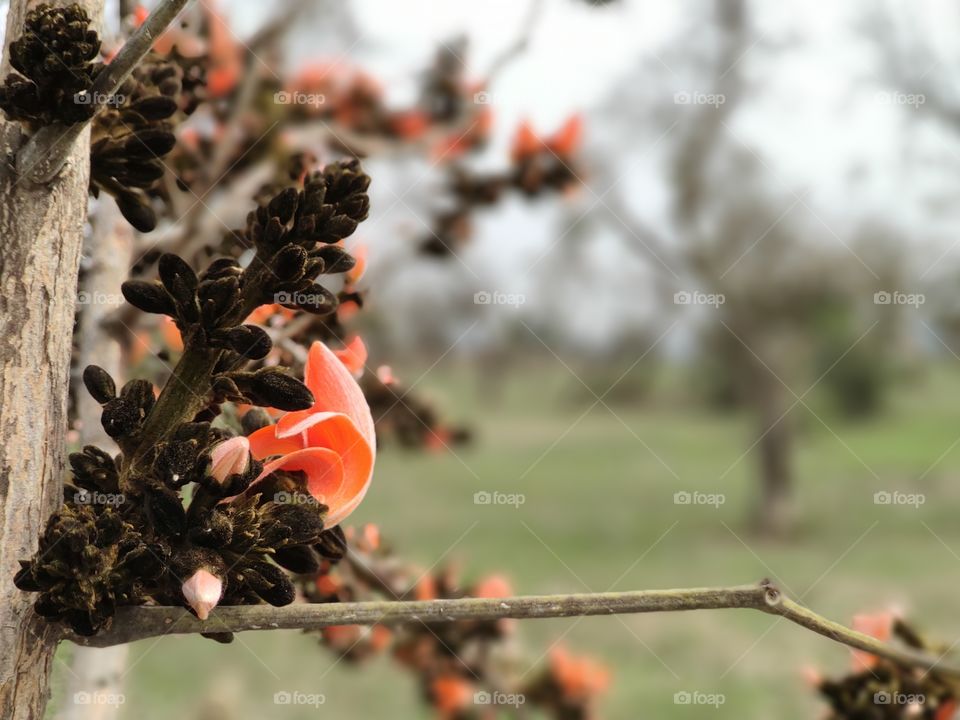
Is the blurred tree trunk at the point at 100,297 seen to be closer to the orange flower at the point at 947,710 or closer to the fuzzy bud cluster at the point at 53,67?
the fuzzy bud cluster at the point at 53,67

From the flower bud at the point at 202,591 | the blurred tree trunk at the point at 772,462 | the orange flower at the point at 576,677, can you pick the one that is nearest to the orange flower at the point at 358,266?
the flower bud at the point at 202,591

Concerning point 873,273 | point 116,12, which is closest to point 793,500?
point 873,273

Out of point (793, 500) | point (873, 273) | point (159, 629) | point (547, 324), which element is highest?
point (159, 629)

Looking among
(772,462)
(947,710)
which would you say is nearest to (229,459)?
(947,710)

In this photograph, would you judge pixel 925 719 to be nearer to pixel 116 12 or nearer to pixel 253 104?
pixel 116 12

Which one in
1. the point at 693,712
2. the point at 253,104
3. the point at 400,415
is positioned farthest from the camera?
the point at 693,712

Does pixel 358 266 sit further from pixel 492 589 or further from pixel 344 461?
pixel 492 589

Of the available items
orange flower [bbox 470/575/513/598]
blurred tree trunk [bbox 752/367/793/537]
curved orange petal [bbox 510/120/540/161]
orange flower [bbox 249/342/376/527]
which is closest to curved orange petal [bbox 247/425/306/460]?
orange flower [bbox 249/342/376/527]
